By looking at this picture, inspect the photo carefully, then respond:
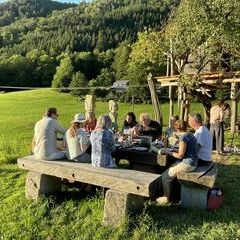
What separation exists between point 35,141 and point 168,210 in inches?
113

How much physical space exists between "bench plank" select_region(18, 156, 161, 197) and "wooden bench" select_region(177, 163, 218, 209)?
1.64 feet

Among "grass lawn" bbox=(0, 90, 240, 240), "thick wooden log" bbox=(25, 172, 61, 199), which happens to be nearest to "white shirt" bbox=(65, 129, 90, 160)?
"thick wooden log" bbox=(25, 172, 61, 199)

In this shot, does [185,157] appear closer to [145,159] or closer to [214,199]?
[214,199]

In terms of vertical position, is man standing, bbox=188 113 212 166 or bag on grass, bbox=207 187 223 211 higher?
man standing, bbox=188 113 212 166

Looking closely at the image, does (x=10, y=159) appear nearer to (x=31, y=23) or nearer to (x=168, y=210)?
(x=168, y=210)

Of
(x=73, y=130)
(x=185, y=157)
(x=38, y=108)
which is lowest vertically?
(x=38, y=108)

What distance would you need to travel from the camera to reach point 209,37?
1460cm

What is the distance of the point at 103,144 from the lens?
7.49 metres

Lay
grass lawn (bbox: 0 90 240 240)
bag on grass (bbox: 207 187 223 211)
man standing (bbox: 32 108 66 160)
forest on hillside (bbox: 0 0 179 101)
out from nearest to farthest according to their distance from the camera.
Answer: grass lawn (bbox: 0 90 240 240) < bag on grass (bbox: 207 187 223 211) < man standing (bbox: 32 108 66 160) < forest on hillside (bbox: 0 0 179 101)

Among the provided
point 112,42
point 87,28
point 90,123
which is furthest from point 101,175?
point 87,28

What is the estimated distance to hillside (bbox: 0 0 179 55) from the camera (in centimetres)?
10712

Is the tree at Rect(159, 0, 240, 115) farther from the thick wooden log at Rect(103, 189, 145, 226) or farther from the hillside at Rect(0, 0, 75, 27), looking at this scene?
the hillside at Rect(0, 0, 75, 27)

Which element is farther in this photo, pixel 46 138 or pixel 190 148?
pixel 46 138

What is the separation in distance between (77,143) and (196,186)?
7.54 ft
